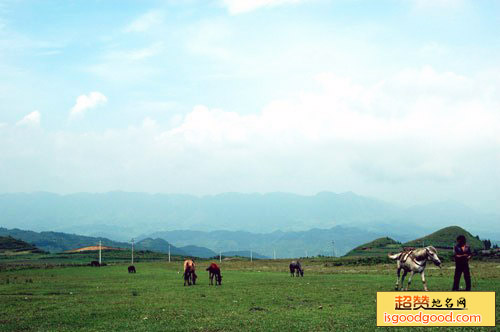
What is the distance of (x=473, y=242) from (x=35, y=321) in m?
147

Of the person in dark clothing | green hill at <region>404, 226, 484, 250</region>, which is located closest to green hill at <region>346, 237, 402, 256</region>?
green hill at <region>404, 226, 484, 250</region>

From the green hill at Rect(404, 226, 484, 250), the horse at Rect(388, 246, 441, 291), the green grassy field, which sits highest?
the horse at Rect(388, 246, 441, 291)

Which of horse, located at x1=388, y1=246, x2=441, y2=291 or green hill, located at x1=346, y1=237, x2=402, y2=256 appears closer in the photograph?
horse, located at x1=388, y1=246, x2=441, y2=291

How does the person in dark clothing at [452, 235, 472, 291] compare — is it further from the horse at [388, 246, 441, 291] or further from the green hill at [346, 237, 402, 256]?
the green hill at [346, 237, 402, 256]

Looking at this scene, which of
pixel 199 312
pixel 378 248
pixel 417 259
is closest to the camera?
pixel 199 312

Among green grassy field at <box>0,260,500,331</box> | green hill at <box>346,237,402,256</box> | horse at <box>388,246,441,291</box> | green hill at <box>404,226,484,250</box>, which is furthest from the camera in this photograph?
green hill at <box>346,237,402,256</box>

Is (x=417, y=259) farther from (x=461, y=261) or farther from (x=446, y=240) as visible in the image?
(x=446, y=240)

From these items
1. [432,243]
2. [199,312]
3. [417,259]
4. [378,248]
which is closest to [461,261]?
[417,259]

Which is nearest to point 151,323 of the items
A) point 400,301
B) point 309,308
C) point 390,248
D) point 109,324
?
point 109,324

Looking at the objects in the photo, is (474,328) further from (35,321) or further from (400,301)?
(35,321)

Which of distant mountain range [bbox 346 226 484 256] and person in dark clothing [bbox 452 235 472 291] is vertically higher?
person in dark clothing [bbox 452 235 472 291]

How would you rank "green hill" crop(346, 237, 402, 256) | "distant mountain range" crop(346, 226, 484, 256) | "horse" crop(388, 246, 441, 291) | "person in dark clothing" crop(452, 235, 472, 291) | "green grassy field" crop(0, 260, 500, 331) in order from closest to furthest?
1. "green grassy field" crop(0, 260, 500, 331)
2. "person in dark clothing" crop(452, 235, 472, 291)
3. "horse" crop(388, 246, 441, 291)
4. "distant mountain range" crop(346, 226, 484, 256)
5. "green hill" crop(346, 237, 402, 256)

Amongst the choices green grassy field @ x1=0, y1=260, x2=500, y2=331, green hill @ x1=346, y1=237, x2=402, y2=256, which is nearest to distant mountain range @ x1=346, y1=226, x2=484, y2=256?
green hill @ x1=346, y1=237, x2=402, y2=256

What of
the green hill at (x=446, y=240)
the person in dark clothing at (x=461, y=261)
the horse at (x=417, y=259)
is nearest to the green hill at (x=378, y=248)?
the green hill at (x=446, y=240)
